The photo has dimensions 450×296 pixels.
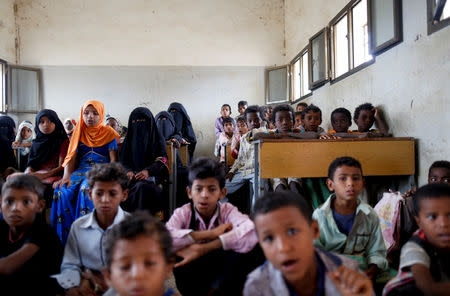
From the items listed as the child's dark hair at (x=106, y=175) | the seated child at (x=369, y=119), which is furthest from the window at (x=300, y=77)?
the child's dark hair at (x=106, y=175)

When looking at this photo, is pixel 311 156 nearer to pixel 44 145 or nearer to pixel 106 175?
pixel 106 175

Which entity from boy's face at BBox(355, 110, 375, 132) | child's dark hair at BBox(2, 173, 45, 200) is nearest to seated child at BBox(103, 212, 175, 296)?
child's dark hair at BBox(2, 173, 45, 200)

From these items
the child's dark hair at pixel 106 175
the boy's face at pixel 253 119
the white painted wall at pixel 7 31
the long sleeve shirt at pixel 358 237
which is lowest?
the long sleeve shirt at pixel 358 237

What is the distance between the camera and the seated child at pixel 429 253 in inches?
45.1

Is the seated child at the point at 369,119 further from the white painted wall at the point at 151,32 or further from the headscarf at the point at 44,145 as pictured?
the white painted wall at the point at 151,32

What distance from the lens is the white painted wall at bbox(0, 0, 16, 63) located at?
6902 millimetres

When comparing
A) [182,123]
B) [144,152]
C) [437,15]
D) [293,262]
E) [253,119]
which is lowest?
[293,262]

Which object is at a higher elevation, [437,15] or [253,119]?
[437,15]

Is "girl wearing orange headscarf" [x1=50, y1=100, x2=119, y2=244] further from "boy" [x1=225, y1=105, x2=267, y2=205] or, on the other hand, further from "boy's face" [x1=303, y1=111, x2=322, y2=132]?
"boy's face" [x1=303, y1=111, x2=322, y2=132]

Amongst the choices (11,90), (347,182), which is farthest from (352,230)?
(11,90)

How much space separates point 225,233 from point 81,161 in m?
1.86

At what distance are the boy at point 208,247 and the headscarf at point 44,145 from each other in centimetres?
191

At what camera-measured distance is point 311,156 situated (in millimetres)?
2443

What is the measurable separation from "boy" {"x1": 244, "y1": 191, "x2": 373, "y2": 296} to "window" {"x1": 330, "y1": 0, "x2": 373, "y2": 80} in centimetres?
288
